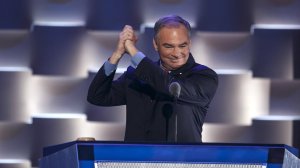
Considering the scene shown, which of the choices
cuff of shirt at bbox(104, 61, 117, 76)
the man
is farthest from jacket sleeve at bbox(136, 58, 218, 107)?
cuff of shirt at bbox(104, 61, 117, 76)

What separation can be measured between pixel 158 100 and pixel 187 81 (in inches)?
4.4

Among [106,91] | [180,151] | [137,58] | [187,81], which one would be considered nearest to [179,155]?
[180,151]

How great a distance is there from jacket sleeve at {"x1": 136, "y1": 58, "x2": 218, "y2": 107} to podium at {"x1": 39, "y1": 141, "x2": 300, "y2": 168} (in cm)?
49

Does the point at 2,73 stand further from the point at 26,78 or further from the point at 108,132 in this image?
the point at 108,132

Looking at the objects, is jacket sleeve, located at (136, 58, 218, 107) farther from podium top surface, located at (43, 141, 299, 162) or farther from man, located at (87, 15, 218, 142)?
podium top surface, located at (43, 141, 299, 162)

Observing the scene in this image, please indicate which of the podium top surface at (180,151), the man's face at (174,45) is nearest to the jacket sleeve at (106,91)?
the man's face at (174,45)

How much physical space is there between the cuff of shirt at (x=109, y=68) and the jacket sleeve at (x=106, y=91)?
0.05ft

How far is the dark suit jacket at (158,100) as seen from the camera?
1932 mm

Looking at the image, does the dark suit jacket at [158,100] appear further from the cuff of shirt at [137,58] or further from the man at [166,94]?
the cuff of shirt at [137,58]

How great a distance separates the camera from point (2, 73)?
3.20 metres

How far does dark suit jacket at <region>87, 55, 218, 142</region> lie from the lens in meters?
1.93

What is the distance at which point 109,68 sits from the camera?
198 cm

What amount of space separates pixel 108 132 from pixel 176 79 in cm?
129

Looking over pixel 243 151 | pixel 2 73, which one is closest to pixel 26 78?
pixel 2 73
